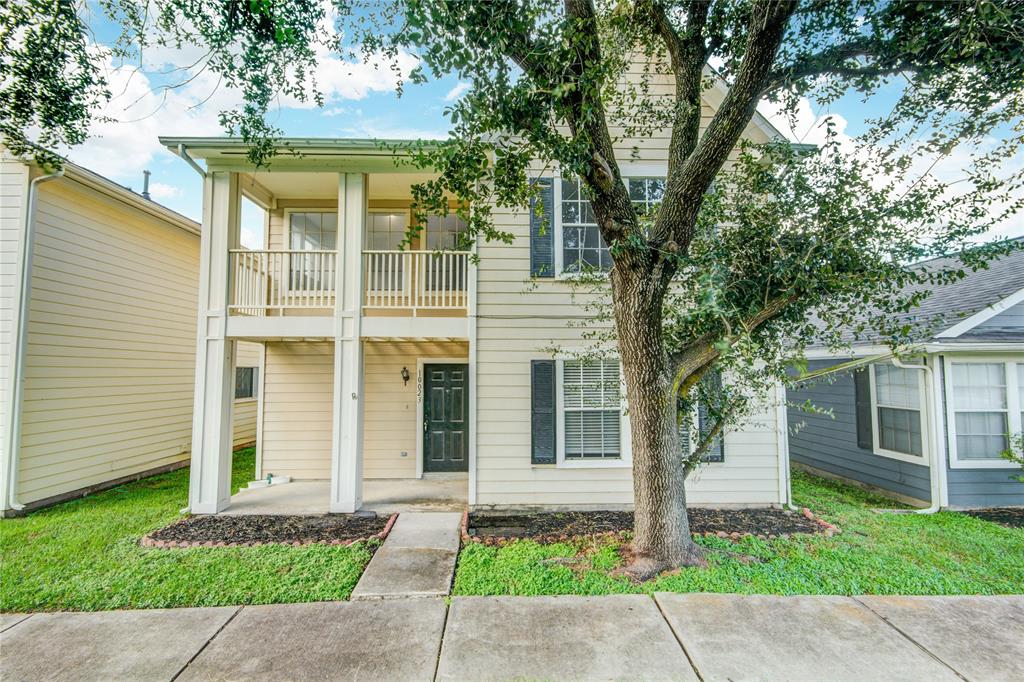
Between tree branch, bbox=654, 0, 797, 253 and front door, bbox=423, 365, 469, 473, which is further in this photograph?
front door, bbox=423, 365, 469, 473

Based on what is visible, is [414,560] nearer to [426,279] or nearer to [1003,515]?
[426,279]

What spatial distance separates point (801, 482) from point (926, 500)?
166cm

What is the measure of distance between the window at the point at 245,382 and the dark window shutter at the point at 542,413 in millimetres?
8045

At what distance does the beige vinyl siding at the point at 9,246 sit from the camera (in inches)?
233

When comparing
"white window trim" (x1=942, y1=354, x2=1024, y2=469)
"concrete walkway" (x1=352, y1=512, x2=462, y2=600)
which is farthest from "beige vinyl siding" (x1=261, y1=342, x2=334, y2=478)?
"white window trim" (x1=942, y1=354, x2=1024, y2=469)

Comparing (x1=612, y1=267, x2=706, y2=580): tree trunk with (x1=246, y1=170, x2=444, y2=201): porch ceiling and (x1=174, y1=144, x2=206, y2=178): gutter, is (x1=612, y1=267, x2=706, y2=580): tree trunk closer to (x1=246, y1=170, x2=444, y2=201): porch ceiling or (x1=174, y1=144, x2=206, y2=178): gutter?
(x1=246, y1=170, x2=444, y2=201): porch ceiling

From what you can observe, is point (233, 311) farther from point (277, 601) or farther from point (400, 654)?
point (400, 654)

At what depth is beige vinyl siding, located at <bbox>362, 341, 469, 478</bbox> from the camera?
7.73 m

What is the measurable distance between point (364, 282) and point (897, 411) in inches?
323

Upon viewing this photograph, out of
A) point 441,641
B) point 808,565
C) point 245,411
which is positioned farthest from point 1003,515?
point 245,411

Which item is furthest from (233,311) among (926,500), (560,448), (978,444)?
(978,444)

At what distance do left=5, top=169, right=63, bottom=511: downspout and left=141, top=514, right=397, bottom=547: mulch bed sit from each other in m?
2.40

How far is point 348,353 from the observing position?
6129 mm

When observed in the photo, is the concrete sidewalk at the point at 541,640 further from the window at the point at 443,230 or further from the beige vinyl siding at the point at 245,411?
the beige vinyl siding at the point at 245,411
